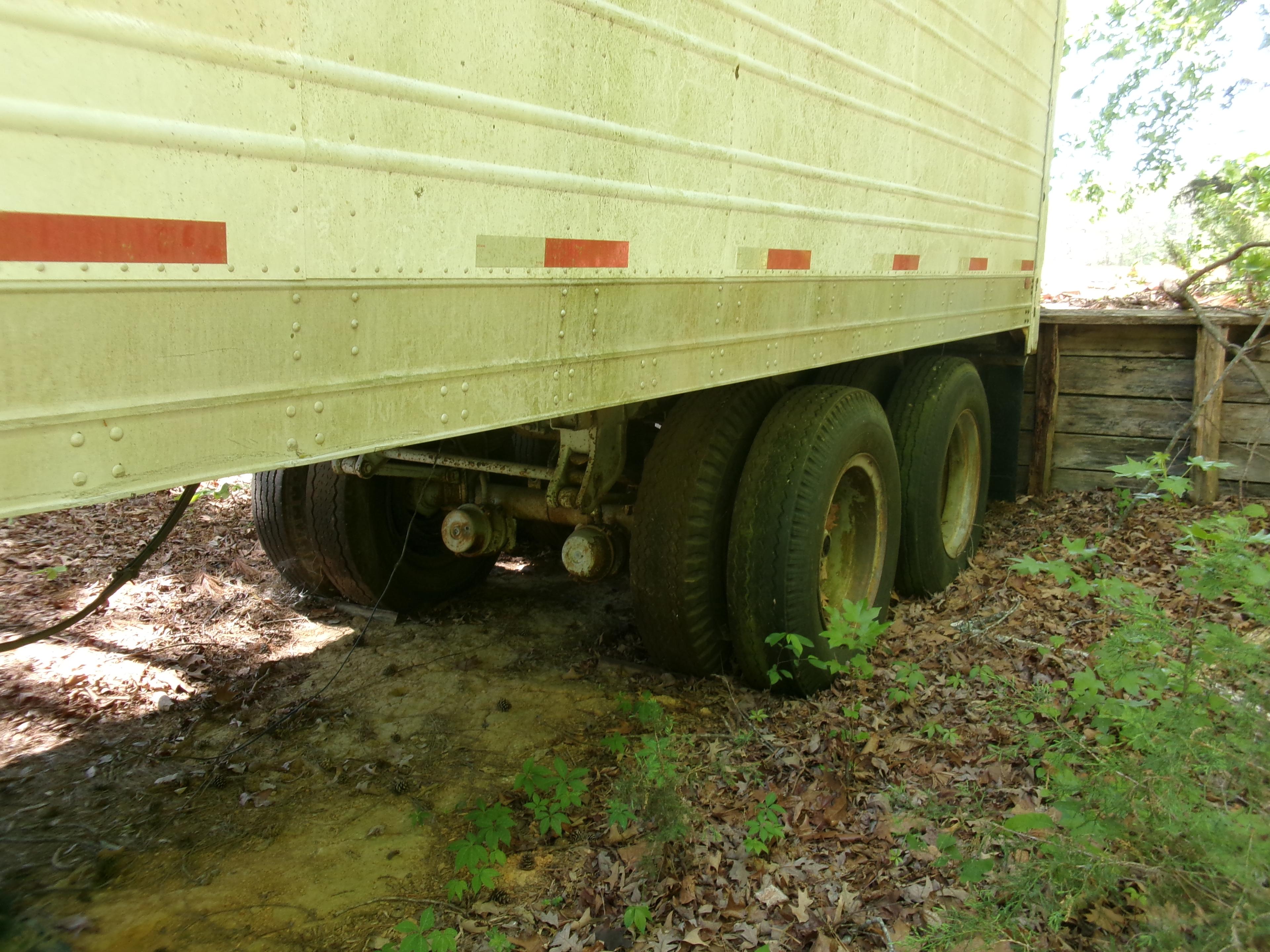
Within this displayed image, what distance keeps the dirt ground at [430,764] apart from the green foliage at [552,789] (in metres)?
0.05

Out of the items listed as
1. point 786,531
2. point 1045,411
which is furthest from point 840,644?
point 1045,411

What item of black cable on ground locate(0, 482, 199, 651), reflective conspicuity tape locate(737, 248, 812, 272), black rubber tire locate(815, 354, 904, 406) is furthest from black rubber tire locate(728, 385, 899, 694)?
black cable on ground locate(0, 482, 199, 651)

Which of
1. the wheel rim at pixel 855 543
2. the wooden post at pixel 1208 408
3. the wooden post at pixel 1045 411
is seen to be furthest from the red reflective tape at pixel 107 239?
the wooden post at pixel 1208 408

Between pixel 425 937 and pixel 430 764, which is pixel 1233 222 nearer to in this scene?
pixel 430 764

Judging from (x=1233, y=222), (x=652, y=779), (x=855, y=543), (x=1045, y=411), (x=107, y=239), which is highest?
(x=1233, y=222)

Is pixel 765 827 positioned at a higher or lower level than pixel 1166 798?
lower

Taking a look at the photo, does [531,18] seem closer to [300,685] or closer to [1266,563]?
[1266,563]

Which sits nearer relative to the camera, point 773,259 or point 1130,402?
point 773,259

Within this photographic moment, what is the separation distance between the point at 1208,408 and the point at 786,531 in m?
4.06

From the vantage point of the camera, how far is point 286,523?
14.5 feet

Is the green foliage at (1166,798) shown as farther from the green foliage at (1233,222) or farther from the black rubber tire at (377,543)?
the green foliage at (1233,222)

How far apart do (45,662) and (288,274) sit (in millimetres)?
3087

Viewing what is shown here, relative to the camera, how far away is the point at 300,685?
3.93 metres

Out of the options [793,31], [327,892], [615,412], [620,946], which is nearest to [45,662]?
[327,892]
